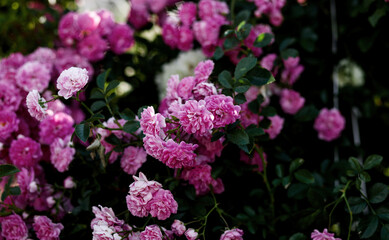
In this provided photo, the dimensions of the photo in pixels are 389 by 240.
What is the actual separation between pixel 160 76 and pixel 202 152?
76 centimetres

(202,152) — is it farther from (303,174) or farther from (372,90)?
(372,90)

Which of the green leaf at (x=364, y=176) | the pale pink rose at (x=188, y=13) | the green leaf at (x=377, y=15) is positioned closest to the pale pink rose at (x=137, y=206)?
the green leaf at (x=364, y=176)

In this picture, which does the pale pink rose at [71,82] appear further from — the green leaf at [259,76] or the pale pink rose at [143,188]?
the green leaf at [259,76]

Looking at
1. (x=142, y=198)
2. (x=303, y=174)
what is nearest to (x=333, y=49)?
(x=303, y=174)

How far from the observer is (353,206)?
3.32 feet

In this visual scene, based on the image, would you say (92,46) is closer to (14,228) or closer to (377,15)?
(14,228)

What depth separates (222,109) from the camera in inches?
34.4

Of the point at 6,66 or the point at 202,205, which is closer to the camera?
the point at 202,205

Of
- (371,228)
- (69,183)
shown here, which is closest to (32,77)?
(69,183)

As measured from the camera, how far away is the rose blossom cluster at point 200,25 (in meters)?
1.35

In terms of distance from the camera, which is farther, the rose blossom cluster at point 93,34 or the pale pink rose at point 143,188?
the rose blossom cluster at point 93,34

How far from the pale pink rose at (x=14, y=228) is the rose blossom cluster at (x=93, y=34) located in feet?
2.44

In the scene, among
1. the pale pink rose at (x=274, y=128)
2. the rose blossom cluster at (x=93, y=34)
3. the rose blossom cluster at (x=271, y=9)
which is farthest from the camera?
the rose blossom cluster at (x=93, y=34)

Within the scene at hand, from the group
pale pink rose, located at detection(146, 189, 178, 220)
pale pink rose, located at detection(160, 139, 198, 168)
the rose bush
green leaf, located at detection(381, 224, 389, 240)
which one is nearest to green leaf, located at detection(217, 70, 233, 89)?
the rose bush
